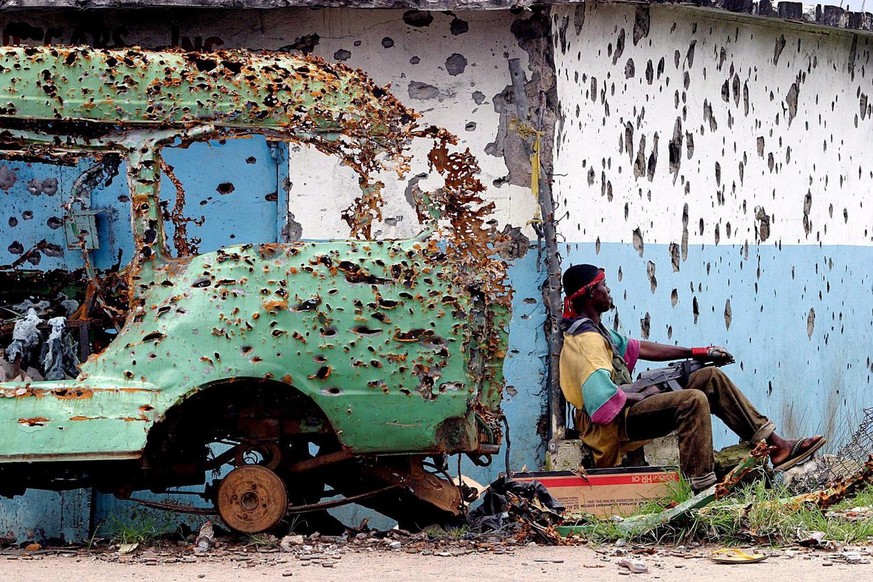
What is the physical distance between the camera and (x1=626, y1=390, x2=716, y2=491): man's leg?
23.3ft

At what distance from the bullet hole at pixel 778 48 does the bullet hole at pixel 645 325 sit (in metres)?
2.65

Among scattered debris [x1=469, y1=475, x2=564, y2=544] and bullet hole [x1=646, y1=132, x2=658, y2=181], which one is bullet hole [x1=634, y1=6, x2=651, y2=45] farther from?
scattered debris [x1=469, y1=475, x2=564, y2=544]

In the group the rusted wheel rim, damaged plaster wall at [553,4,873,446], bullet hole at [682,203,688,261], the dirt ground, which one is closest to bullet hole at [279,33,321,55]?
damaged plaster wall at [553,4,873,446]

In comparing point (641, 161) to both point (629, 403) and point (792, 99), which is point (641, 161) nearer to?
point (792, 99)

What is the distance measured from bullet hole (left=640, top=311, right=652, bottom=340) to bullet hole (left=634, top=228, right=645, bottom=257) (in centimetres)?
41

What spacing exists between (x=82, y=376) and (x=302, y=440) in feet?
3.89

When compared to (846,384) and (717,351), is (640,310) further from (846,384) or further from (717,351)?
(846,384)

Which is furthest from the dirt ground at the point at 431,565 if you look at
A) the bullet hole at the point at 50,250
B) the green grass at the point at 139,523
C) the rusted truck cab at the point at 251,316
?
the bullet hole at the point at 50,250

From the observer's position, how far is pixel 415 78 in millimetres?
8625

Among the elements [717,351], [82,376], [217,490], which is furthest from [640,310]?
[82,376]

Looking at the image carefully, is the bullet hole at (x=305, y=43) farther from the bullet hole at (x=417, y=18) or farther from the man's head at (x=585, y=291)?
the man's head at (x=585, y=291)

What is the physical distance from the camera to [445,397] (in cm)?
645

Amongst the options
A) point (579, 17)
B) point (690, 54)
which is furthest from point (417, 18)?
point (690, 54)

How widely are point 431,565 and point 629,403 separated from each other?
68.8 inches
